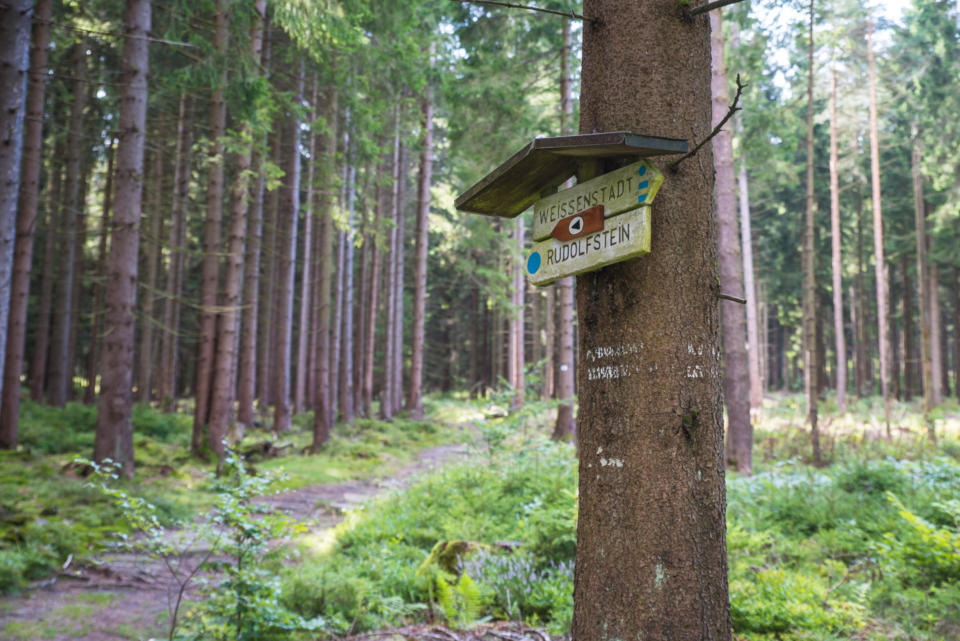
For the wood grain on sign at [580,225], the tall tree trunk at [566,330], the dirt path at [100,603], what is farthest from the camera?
the tall tree trunk at [566,330]

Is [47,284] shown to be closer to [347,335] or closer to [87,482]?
[347,335]

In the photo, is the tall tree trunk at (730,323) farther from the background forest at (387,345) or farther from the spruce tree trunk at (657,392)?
the spruce tree trunk at (657,392)

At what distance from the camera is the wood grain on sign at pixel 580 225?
2676mm

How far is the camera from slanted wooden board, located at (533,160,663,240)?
99.6 inches

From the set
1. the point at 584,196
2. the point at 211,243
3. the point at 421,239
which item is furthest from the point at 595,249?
the point at 421,239

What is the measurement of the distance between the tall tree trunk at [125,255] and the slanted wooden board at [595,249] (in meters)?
8.91

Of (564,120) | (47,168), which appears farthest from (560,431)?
(47,168)

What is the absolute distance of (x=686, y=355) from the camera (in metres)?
2.48

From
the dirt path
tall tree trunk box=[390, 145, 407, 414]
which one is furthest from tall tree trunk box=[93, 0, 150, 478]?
tall tree trunk box=[390, 145, 407, 414]

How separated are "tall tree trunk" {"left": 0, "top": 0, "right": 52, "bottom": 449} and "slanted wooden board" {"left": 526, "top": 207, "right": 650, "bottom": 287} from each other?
25.0 feet

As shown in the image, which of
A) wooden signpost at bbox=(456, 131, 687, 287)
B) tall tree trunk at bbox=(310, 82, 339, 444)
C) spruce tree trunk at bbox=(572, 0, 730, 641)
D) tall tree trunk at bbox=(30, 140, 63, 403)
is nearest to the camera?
spruce tree trunk at bbox=(572, 0, 730, 641)

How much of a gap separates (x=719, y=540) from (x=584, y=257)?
4.20 feet

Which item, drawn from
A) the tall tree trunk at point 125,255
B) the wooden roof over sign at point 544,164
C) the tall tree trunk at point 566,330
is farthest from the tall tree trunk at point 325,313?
the wooden roof over sign at point 544,164

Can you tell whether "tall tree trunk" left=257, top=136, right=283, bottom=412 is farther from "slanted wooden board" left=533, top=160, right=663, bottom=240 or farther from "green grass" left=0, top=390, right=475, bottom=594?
"slanted wooden board" left=533, top=160, right=663, bottom=240
